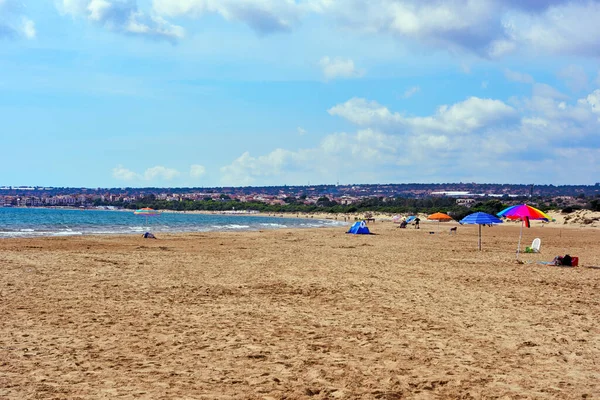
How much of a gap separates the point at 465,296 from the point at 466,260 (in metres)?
8.60

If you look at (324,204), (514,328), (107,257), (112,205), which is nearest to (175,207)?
(112,205)

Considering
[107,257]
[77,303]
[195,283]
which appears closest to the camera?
[77,303]

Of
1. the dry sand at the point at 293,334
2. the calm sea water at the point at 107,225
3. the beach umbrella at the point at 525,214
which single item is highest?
the beach umbrella at the point at 525,214

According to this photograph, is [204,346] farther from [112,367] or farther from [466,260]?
[466,260]

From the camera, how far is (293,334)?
817 centimetres

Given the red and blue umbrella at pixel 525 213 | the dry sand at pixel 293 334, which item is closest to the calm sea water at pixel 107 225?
the dry sand at pixel 293 334

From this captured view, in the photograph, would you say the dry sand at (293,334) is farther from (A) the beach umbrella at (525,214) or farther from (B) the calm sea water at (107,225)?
(B) the calm sea water at (107,225)

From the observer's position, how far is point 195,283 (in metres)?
13.1

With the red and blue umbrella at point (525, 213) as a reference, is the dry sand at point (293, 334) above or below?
below

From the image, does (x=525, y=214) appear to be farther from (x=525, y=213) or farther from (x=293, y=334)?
(x=293, y=334)

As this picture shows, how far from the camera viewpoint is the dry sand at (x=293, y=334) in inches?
234

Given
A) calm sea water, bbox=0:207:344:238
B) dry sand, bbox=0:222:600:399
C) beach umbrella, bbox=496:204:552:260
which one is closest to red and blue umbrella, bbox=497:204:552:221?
beach umbrella, bbox=496:204:552:260

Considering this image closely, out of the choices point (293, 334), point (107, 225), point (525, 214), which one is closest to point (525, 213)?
point (525, 214)

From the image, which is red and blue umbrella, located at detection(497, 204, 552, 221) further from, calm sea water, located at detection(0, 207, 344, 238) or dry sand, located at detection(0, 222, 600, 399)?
calm sea water, located at detection(0, 207, 344, 238)
